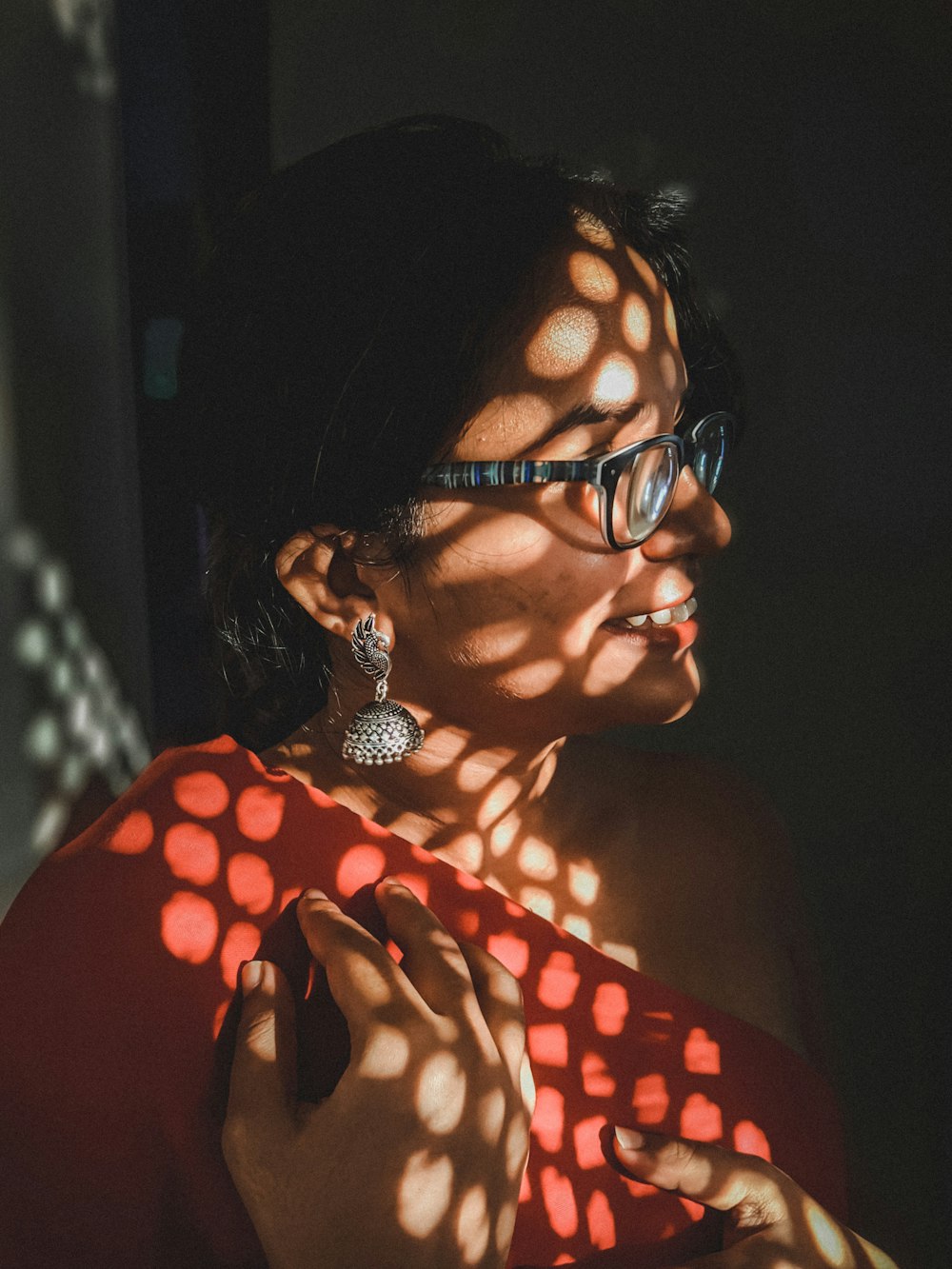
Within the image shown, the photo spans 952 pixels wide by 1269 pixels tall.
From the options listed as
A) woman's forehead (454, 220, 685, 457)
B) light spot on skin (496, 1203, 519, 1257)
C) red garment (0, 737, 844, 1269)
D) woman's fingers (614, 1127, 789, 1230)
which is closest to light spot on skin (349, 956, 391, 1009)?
red garment (0, 737, 844, 1269)

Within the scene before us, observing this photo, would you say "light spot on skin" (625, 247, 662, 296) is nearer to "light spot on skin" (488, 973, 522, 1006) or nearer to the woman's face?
the woman's face

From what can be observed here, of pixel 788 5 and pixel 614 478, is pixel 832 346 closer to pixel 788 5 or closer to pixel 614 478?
pixel 788 5

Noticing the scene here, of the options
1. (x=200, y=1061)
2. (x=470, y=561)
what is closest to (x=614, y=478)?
(x=470, y=561)

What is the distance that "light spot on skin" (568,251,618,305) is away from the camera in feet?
2.90

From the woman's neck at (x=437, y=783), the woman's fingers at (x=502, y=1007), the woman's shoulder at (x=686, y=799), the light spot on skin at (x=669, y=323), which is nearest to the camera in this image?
the woman's fingers at (x=502, y=1007)

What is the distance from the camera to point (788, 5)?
1.50 meters

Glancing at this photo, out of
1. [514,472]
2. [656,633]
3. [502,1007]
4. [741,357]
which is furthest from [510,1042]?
[741,357]

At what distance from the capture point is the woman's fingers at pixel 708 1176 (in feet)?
2.86

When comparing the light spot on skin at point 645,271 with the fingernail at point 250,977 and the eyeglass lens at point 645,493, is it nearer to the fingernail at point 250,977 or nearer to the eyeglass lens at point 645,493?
the eyeglass lens at point 645,493

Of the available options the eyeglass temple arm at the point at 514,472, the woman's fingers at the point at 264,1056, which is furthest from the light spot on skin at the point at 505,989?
the eyeglass temple arm at the point at 514,472

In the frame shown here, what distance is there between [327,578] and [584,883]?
56 cm

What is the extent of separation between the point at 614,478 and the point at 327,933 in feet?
1.83

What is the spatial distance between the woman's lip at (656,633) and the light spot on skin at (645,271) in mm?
374

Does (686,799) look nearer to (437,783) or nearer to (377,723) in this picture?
(437,783)
